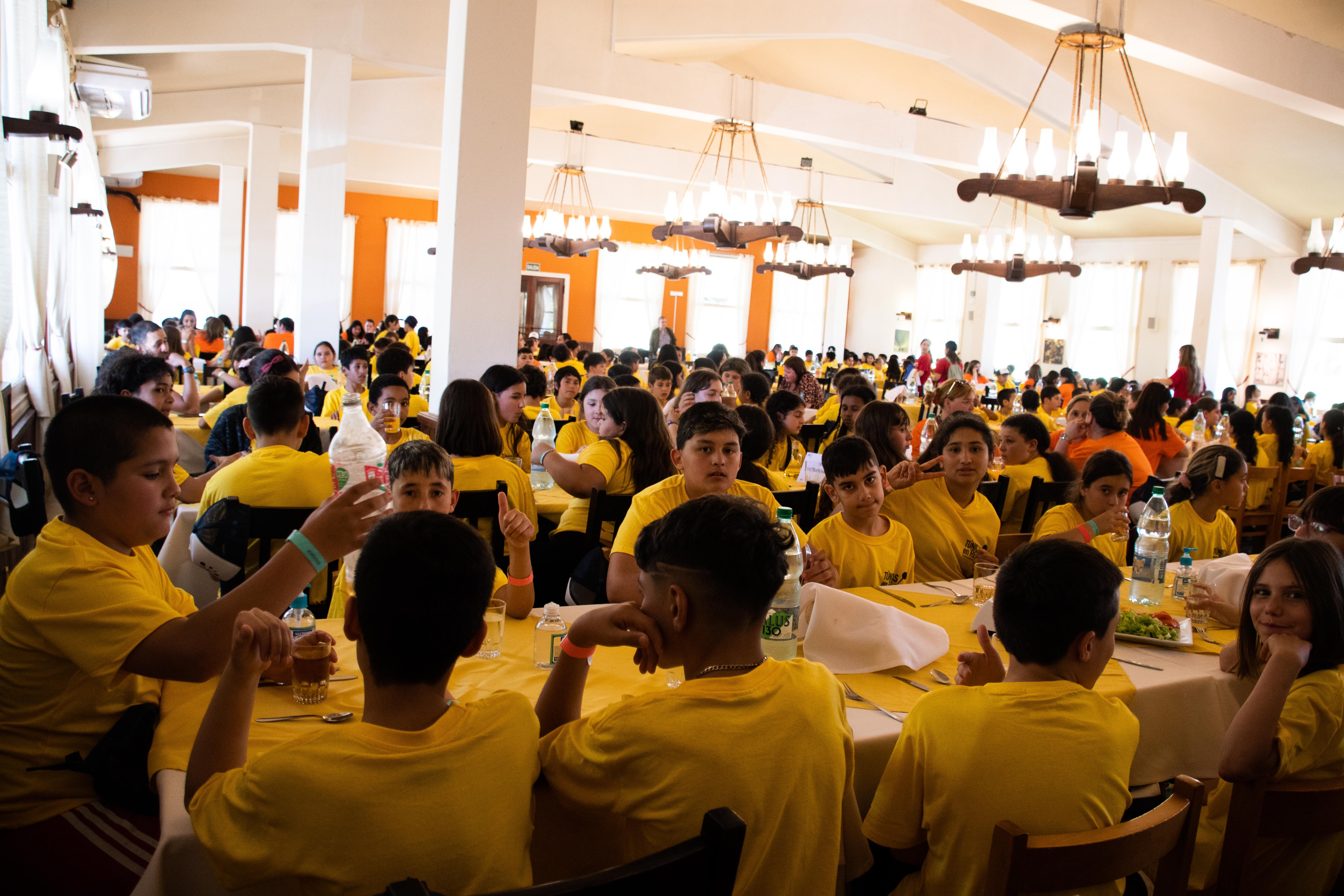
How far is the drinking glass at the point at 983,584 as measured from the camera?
2709 millimetres

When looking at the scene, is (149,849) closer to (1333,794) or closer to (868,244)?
(1333,794)

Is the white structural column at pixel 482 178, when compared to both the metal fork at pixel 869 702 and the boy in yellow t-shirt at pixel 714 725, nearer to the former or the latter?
the metal fork at pixel 869 702

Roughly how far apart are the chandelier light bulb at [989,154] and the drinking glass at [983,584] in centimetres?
254

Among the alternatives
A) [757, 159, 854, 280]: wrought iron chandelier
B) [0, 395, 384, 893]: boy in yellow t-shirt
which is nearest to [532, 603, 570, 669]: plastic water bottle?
[0, 395, 384, 893]: boy in yellow t-shirt

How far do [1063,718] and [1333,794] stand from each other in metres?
0.54

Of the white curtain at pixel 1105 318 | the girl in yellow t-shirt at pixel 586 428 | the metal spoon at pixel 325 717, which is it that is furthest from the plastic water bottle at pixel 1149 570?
the white curtain at pixel 1105 318

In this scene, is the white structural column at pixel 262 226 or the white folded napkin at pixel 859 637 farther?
the white structural column at pixel 262 226

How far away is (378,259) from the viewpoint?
17.9 meters

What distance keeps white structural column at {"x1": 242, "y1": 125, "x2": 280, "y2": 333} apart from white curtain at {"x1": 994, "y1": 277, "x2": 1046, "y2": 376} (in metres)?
12.3

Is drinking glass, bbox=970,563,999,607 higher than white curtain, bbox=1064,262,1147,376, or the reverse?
white curtain, bbox=1064,262,1147,376

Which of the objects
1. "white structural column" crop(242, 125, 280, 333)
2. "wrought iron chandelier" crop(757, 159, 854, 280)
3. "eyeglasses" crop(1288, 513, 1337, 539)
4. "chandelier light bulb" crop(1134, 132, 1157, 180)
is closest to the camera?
"eyeglasses" crop(1288, 513, 1337, 539)

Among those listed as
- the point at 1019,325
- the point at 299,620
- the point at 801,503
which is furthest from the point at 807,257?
the point at 299,620

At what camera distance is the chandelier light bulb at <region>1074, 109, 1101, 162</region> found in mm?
4324

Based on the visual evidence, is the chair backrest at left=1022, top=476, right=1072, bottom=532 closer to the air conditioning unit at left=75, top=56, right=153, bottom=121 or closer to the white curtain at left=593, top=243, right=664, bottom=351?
the air conditioning unit at left=75, top=56, right=153, bottom=121
